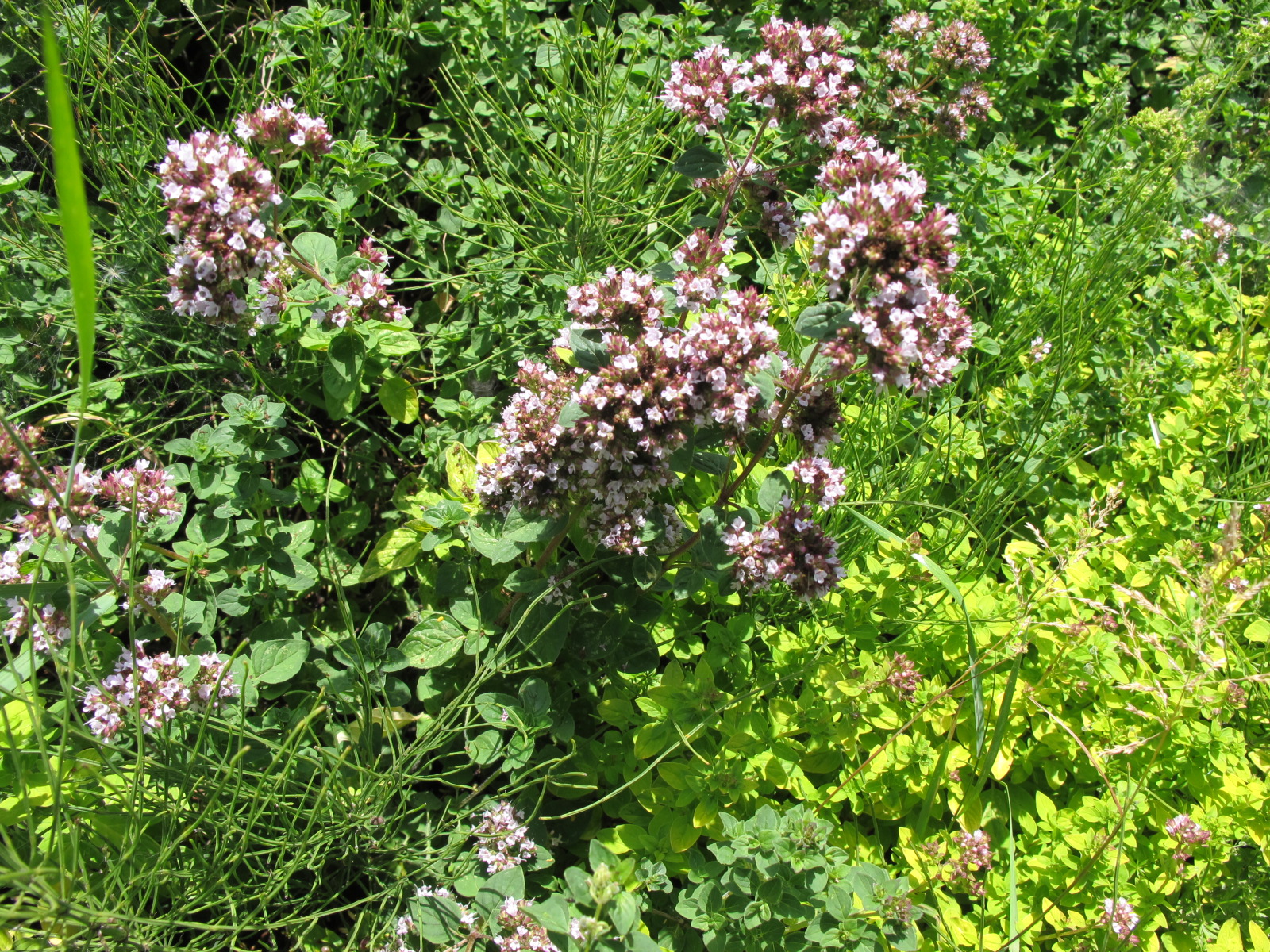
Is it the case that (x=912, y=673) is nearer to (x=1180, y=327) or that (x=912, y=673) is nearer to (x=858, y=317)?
(x=858, y=317)

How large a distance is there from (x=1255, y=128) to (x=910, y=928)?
463cm

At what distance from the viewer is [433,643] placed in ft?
7.31

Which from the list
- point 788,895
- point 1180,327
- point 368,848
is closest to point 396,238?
point 368,848

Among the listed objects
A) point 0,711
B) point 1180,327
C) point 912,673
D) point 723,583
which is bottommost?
point 1180,327

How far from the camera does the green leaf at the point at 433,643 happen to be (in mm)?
2186

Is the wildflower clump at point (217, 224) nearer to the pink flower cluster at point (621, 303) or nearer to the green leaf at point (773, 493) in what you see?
the pink flower cluster at point (621, 303)

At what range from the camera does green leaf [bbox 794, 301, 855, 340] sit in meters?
1.79

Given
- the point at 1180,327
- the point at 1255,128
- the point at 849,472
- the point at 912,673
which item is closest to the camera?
the point at 912,673

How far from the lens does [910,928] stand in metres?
1.89

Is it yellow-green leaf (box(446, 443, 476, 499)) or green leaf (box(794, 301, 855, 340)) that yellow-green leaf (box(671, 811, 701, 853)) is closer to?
yellow-green leaf (box(446, 443, 476, 499))

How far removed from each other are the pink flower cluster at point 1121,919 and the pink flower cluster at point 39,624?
2543mm

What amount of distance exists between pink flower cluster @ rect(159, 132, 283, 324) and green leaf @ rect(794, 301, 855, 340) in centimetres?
119

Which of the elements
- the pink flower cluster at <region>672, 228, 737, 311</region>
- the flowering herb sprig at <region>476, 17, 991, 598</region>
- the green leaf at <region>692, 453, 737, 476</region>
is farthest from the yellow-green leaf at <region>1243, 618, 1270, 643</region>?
the pink flower cluster at <region>672, 228, 737, 311</region>

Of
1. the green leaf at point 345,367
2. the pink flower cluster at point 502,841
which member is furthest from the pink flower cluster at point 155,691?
the green leaf at point 345,367
